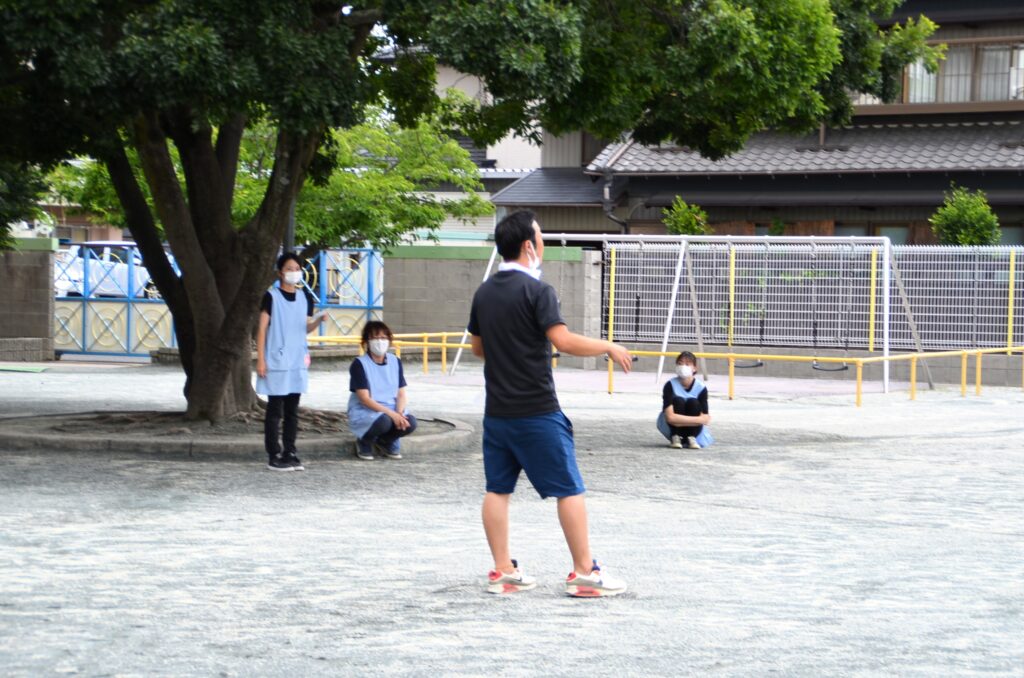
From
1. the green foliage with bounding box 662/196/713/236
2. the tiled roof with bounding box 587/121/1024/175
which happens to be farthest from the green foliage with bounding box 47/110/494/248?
the green foliage with bounding box 662/196/713/236

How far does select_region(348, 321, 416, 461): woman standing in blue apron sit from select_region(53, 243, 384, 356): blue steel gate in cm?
1420

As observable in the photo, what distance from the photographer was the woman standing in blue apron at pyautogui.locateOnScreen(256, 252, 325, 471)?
37.2 ft

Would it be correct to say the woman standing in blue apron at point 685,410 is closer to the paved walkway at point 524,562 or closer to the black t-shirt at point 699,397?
the black t-shirt at point 699,397

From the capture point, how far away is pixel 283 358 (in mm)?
11383

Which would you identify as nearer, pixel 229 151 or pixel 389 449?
pixel 389 449

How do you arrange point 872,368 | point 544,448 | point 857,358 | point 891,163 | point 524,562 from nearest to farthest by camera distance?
point 544,448, point 524,562, point 857,358, point 872,368, point 891,163

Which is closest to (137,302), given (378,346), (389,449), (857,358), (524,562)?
(857,358)

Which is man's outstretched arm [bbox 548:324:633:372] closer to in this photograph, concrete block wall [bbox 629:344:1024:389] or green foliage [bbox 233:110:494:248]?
concrete block wall [bbox 629:344:1024:389]

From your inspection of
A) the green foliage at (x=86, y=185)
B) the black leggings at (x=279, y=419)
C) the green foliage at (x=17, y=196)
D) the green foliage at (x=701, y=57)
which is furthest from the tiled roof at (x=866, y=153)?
the black leggings at (x=279, y=419)

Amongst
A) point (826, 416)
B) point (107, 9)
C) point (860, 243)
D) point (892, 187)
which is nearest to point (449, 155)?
point (892, 187)

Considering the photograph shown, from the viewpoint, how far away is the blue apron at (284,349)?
→ 11.3 meters

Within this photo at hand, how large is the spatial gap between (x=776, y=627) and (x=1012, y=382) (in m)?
17.8

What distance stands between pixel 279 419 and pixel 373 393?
0.85 m

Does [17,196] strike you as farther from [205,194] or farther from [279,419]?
[279,419]
